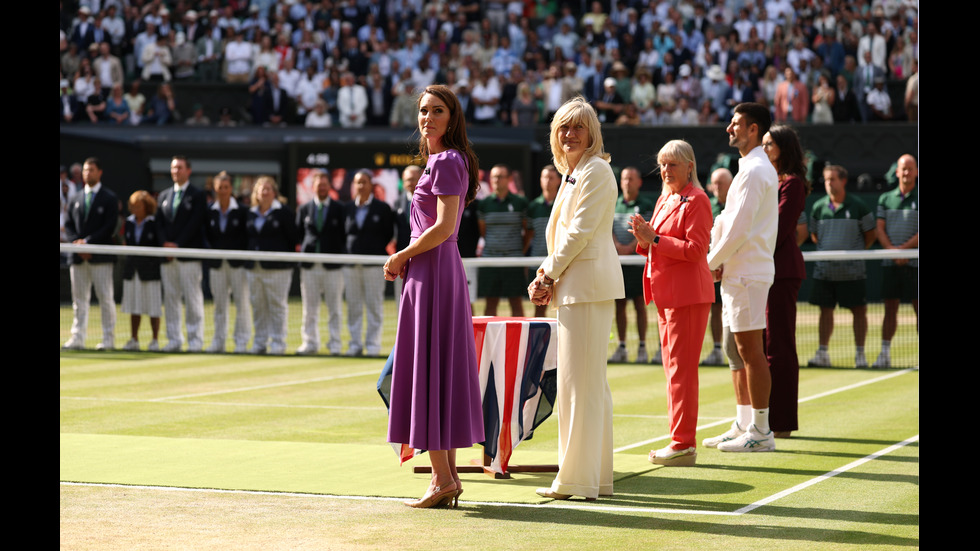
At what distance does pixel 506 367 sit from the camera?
7512 millimetres

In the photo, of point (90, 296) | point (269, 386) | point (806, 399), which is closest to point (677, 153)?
point (806, 399)

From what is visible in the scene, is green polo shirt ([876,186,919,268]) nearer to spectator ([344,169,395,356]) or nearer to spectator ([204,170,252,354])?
spectator ([344,169,395,356])

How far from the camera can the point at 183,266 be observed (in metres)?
16.2

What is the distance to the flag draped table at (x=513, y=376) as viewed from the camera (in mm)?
7426

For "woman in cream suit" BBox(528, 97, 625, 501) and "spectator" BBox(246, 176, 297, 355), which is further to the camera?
"spectator" BBox(246, 176, 297, 355)

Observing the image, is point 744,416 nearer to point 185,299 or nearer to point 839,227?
point 839,227

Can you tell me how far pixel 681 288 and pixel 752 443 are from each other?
1.43 meters

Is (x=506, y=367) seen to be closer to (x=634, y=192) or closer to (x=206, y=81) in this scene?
(x=634, y=192)

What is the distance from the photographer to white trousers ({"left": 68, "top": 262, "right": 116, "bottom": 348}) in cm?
1623

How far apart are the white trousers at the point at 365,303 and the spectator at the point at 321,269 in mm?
157

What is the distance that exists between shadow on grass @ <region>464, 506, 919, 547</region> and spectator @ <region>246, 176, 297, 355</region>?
32.1 ft

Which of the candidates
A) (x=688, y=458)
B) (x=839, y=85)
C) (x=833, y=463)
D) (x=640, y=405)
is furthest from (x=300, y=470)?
(x=839, y=85)

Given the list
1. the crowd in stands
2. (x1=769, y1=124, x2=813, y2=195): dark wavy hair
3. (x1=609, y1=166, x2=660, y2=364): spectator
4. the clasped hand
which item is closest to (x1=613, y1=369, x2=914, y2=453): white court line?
(x1=769, y1=124, x2=813, y2=195): dark wavy hair

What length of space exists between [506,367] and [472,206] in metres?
9.10
